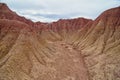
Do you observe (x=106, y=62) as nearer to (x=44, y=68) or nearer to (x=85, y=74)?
(x=85, y=74)

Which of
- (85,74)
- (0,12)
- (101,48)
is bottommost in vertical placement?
(85,74)

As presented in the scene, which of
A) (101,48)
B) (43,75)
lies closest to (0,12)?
(101,48)

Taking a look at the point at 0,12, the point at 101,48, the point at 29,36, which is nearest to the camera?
the point at 29,36

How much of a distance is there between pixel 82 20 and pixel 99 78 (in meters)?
94.2

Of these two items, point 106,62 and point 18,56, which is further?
point 106,62

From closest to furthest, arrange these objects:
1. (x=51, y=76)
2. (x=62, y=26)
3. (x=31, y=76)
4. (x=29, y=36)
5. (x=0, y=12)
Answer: (x=31, y=76)
(x=51, y=76)
(x=29, y=36)
(x=0, y=12)
(x=62, y=26)

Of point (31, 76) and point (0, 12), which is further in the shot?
point (0, 12)

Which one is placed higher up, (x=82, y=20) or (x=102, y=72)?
(x=82, y=20)

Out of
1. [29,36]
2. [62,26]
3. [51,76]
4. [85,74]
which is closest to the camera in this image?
[51,76]

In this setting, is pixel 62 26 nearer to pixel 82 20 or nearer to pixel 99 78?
pixel 82 20

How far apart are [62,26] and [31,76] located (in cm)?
9506

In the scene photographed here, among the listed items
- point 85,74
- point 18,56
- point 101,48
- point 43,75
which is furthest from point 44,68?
point 101,48

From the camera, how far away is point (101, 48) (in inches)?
2522

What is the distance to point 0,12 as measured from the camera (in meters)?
102
